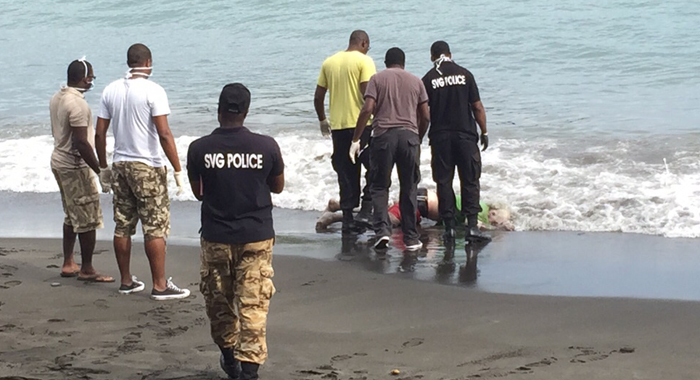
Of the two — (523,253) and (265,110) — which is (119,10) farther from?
(523,253)

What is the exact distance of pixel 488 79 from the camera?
1975 centimetres

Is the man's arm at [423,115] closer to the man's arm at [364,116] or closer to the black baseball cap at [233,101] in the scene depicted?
the man's arm at [364,116]

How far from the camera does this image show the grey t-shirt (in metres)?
8.29

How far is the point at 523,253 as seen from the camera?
834cm

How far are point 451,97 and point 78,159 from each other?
3187 millimetres

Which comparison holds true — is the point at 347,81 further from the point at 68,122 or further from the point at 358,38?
the point at 68,122

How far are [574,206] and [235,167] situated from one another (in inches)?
235

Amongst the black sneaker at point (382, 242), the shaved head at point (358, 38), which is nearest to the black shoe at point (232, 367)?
the black sneaker at point (382, 242)

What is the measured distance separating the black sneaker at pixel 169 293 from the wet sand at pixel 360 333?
8 cm

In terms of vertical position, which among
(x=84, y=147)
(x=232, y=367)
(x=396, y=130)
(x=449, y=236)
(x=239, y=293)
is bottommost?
(x=449, y=236)

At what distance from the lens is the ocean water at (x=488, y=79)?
36.4 feet

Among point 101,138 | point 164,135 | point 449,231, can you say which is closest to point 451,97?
point 449,231

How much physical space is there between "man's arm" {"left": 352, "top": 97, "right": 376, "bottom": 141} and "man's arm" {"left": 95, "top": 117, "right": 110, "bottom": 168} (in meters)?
2.41

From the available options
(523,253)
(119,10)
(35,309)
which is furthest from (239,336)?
(119,10)
